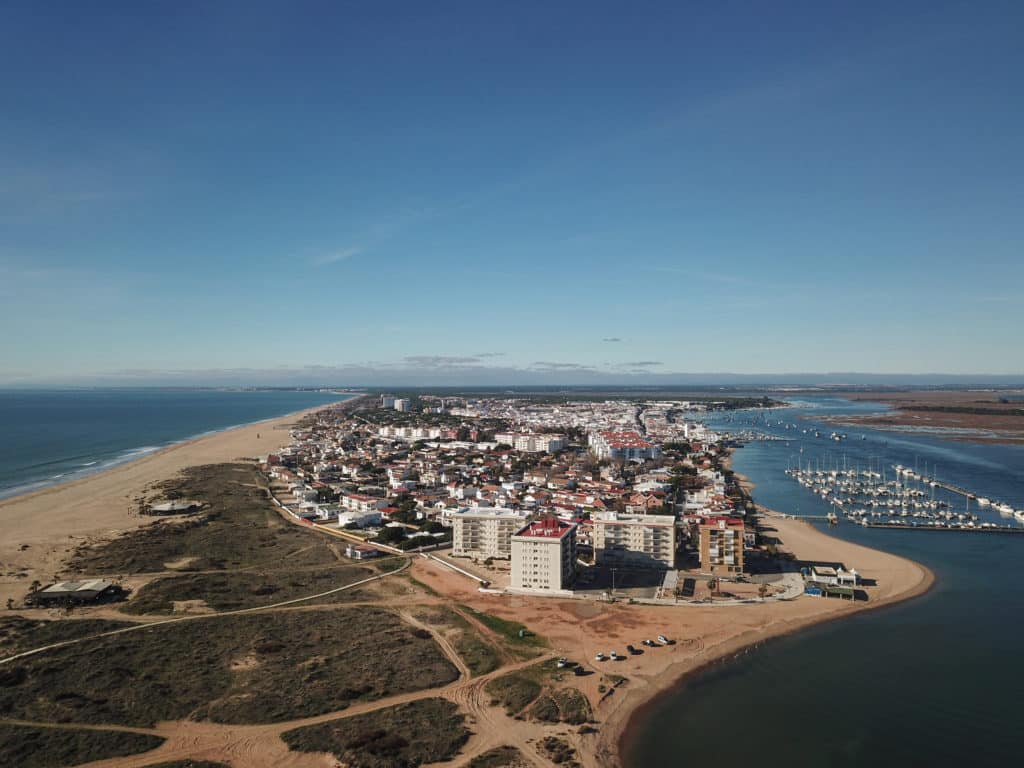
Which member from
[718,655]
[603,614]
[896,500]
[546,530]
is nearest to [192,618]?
[546,530]

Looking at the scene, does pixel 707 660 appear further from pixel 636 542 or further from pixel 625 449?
pixel 625 449

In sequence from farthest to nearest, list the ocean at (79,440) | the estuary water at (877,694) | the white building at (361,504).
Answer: the ocean at (79,440) < the white building at (361,504) < the estuary water at (877,694)

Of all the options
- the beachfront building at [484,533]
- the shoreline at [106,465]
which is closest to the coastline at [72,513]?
the shoreline at [106,465]

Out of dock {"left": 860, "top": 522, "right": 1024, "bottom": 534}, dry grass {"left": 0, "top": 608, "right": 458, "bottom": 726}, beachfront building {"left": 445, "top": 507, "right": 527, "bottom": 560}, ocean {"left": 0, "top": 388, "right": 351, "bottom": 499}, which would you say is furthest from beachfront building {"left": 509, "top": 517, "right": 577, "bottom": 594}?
ocean {"left": 0, "top": 388, "right": 351, "bottom": 499}

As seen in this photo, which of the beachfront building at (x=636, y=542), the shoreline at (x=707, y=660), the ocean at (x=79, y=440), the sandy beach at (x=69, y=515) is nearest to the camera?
the shoreline at (x=707, y=660)

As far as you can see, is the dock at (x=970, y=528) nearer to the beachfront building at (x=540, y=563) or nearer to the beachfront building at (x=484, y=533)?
the beachfront building at (x=484, y=533)

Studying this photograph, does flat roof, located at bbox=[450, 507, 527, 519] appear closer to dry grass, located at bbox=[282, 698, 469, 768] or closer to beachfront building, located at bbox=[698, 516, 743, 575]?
beachfront building, located at bbox=[698, 516, 743, 575]
